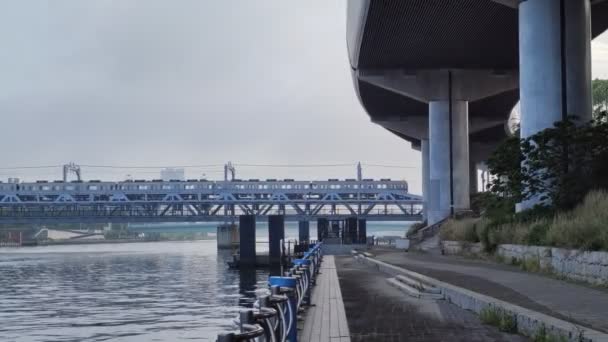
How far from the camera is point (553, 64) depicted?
30141 mm

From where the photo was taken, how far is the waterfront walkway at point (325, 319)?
42.8 ft

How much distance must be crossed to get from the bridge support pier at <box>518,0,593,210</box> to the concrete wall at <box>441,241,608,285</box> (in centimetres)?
467

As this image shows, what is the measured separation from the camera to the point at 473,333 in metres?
13.0

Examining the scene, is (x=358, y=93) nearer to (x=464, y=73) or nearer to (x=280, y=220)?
(x=464, y=73)

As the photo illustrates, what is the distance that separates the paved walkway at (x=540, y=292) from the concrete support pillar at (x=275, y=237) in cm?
6650

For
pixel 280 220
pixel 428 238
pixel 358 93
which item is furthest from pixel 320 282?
pixel 280 220

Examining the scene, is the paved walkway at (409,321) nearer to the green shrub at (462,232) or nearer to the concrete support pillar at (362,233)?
the green shrub at (462,232)

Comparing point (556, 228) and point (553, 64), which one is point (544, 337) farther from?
point (553, 64)

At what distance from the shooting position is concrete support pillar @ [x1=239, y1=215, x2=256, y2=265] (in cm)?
8806

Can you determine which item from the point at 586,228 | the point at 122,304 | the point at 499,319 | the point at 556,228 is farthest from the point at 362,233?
the point at 499,319

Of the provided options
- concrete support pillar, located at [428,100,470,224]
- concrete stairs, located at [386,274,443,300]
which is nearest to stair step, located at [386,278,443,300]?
concrete stairs, located at [386,274,443,300]

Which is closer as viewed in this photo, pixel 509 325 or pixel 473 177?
pixel 509 325

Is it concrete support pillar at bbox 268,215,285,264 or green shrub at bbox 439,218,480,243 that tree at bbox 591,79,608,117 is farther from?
green shrub at bbox 439,218,480,243

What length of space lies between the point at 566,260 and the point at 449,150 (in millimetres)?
38058
